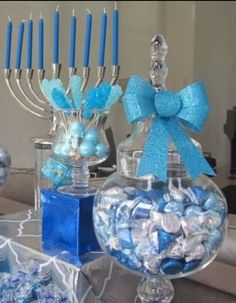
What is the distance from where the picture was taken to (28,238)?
A: 80 cm

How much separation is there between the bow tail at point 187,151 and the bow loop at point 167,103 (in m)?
0.02

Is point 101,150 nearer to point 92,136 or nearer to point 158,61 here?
point 92,136

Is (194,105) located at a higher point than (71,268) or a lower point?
higher

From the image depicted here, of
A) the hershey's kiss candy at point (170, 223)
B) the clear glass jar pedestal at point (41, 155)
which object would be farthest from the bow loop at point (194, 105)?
the clear glass jar pedestal at point (41, 155)

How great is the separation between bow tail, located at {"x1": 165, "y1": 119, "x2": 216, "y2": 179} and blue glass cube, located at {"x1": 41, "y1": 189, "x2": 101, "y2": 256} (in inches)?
8.1

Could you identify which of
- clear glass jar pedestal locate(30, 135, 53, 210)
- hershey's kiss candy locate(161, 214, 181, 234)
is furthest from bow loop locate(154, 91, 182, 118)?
clear glass jar pedestal locate(30, 135, 53, 210)

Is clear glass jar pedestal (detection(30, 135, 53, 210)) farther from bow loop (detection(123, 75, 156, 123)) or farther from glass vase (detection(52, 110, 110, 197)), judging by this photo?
bow loop (detection(123, 75, 156, 123))

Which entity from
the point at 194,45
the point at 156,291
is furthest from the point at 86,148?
the point at 194,45

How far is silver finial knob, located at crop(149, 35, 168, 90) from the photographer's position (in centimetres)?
63

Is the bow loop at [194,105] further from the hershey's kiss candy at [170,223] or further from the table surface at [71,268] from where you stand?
the table surface at [71,268]

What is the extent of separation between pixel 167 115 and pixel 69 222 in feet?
0.86

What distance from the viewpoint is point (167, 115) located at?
594 mm

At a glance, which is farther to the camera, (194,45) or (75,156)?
(194,45)

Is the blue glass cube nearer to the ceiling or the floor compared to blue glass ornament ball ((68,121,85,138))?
nearer to the floor
